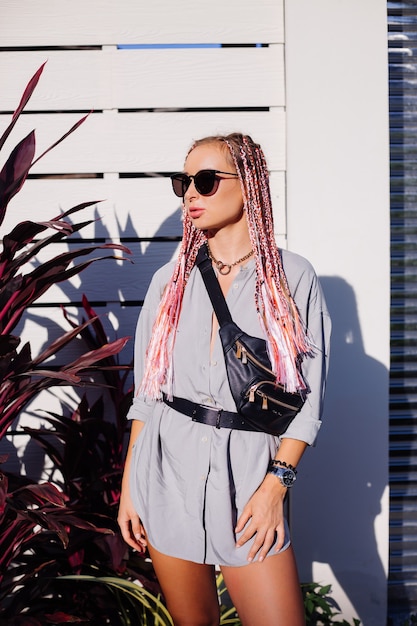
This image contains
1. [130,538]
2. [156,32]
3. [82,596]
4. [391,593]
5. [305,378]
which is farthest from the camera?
[391,593]

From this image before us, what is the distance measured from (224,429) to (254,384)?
0.16 m

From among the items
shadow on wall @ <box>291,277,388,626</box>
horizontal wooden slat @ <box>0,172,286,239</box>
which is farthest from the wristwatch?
horizontal wooden slat @ <box>0,172,286,239</box>

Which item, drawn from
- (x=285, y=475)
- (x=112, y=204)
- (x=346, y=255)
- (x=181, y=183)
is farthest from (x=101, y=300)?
(x=285, y=475)

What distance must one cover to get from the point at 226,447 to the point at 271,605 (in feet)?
1.39

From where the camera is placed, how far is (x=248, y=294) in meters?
1.73

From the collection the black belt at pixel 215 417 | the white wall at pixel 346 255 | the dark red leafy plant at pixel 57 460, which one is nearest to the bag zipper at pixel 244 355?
the black belt at pixel 215 417

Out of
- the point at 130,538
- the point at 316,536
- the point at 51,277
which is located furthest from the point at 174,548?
the point at 316,536

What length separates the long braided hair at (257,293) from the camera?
5.35 ft

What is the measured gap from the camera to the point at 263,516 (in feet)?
5.13

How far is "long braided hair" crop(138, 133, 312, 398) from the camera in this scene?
1.63 metres

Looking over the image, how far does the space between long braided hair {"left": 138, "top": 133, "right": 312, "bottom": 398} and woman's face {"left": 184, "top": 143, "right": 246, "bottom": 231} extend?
2 centimetres

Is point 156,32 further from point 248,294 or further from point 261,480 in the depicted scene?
point 261,480

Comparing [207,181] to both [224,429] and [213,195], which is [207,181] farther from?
[224,429]

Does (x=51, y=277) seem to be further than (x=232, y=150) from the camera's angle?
Yes
